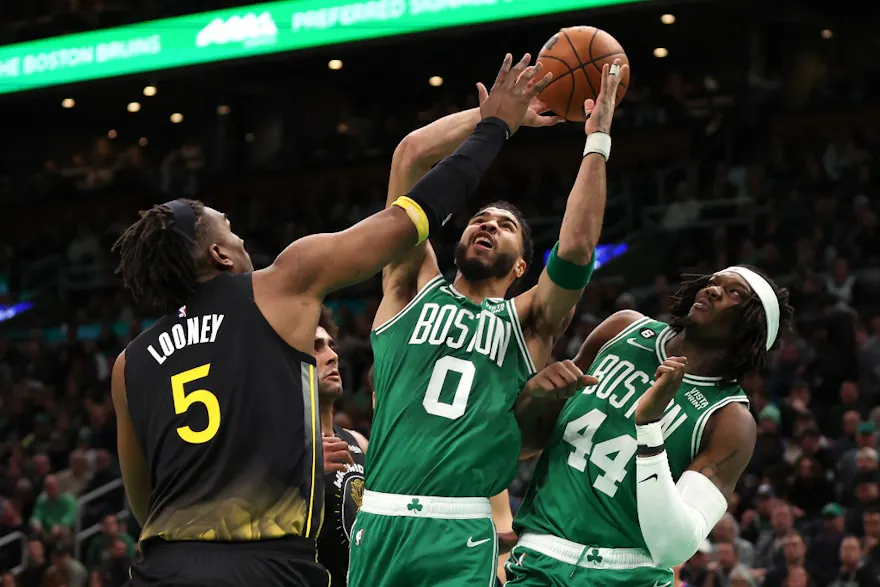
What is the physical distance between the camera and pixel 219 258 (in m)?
3.64

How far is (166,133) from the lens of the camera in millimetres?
24500

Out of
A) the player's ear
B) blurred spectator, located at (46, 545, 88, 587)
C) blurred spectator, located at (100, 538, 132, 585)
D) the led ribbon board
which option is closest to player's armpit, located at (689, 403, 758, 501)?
the player's ear

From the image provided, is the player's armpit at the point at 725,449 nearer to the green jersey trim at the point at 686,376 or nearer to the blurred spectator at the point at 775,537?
the green jersey trim at the point at 686,376

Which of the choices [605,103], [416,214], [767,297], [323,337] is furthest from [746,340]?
[323,337]

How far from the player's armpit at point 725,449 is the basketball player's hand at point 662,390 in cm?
39

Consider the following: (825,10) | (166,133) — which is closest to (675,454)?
(825,10)

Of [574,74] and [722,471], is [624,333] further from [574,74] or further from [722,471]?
[574,74]

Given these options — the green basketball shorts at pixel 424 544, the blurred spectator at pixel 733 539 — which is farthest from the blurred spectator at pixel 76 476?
the green basketball shorts at pixel 424 544

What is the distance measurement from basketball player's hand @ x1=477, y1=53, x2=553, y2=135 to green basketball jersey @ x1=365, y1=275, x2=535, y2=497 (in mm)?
772

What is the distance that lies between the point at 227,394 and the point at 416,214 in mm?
734

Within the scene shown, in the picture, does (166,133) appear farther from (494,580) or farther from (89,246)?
(494,580)

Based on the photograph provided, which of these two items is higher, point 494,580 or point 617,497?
point 617,497

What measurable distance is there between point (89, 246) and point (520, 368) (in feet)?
55.0

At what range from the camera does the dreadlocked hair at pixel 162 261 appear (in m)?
3.56
